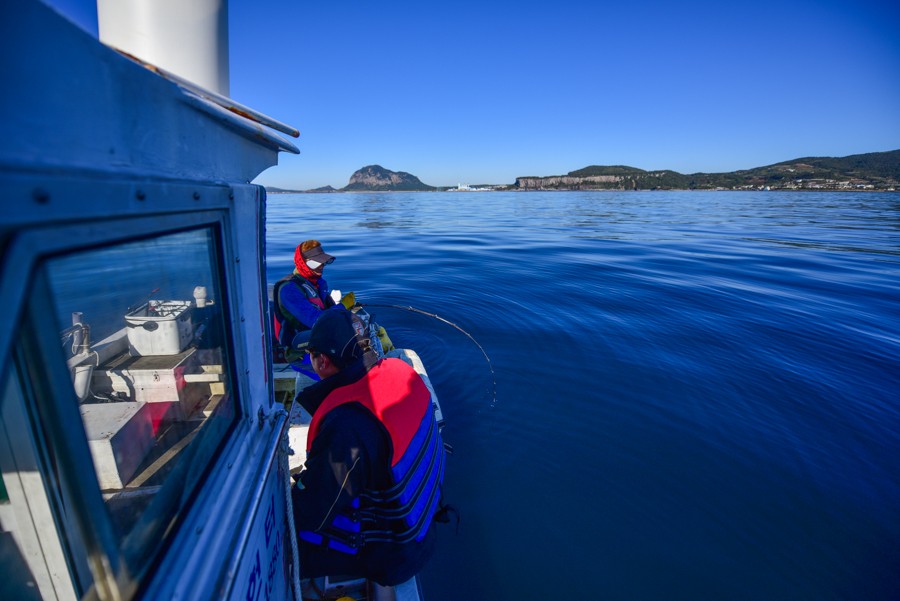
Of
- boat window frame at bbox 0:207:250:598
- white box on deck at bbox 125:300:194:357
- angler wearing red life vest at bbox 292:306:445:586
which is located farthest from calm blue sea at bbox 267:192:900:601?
boat window frame at bbox 0:207:250:598

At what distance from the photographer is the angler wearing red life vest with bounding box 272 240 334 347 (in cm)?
506

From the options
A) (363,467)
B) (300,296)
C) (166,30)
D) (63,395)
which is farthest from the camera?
(300,296)

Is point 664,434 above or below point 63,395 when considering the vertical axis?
below

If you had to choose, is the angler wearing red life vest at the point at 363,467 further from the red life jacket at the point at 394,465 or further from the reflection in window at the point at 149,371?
the reflection in window at the point at 149,371

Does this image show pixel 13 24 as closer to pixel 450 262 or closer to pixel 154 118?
pixel 154 118

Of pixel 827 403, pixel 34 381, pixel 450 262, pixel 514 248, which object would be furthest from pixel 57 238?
pixel 514 248

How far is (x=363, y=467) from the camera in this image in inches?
77.7

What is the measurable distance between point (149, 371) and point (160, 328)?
0.26 m

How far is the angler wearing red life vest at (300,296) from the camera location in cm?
506

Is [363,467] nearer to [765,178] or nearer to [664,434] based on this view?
[664,434]

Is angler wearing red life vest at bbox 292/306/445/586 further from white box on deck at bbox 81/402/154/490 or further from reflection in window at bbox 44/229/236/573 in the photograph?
white box on deck at bbox 81/402/154/490

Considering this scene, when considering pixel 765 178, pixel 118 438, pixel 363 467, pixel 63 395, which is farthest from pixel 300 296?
pixel 765 178

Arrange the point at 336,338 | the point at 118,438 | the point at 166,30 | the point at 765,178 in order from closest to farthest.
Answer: the point at 118,438
the point at 166,30
the point at 336,338
the point at 765,178

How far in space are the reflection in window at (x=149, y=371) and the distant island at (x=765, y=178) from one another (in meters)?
154
